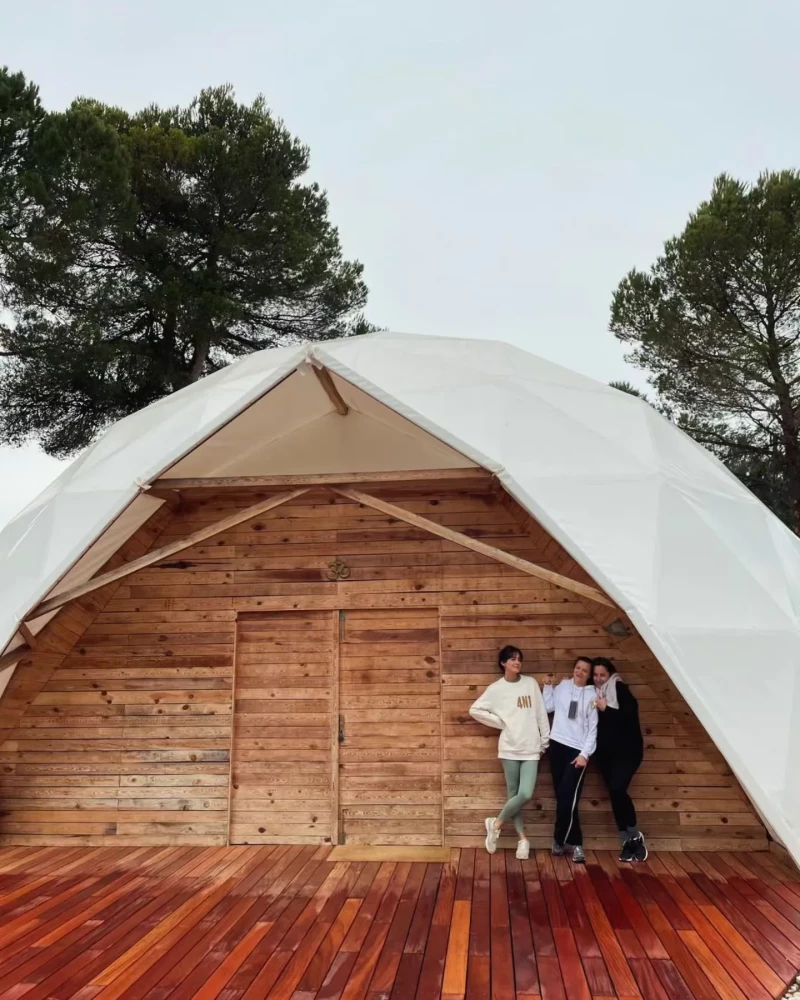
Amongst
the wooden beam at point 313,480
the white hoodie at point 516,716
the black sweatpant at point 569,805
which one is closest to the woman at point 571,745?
the black sweatpant at point 569,805

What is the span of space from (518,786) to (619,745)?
833 millimetres

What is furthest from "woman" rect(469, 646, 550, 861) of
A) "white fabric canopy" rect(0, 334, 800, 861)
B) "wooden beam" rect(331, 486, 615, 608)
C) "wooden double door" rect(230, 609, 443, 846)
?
"white fabric canopy" rect(0, 334, 800, 861)

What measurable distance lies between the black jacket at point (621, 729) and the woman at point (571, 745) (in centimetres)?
17

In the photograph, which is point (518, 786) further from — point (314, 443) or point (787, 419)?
point (787, 419)

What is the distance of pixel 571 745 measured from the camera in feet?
17.8

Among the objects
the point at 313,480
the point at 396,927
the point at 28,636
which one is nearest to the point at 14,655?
the point at 28,636

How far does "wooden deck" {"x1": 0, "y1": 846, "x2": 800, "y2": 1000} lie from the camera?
126 inches

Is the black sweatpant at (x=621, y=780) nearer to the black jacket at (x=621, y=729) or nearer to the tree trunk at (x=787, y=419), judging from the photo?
the black jacket at (x=621, y=729)

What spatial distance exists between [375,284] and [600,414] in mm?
11099

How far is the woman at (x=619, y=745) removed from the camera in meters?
5.33

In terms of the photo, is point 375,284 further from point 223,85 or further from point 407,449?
point 407,449

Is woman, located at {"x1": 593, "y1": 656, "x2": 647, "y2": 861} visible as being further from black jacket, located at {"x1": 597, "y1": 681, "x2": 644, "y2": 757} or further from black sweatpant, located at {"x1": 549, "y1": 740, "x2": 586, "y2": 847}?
black sweatpant, located at {"x1": 549, "y1": 740, "x2": 586, "y2": 847}

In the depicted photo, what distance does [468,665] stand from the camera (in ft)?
19.5

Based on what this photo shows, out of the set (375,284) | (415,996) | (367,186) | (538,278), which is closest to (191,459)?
(415,996)
